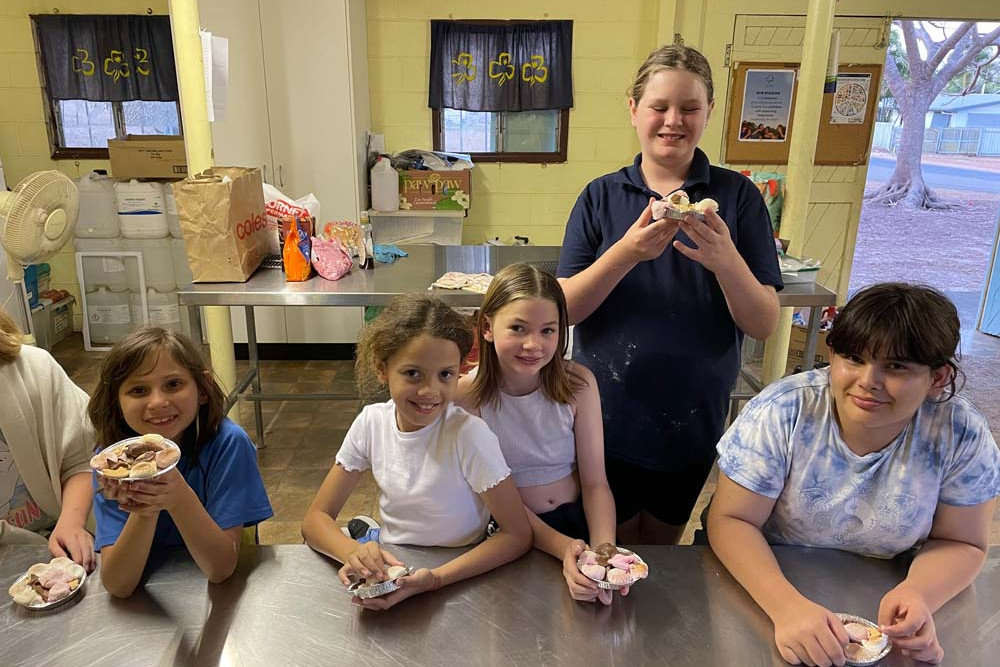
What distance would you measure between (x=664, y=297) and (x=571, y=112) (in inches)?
143

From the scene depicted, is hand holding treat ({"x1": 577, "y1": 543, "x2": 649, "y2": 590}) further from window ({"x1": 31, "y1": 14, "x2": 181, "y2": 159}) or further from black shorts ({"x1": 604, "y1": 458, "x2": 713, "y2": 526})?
window ({"x1": 31, "y1": 14, "x2": 181, "y2": 159})

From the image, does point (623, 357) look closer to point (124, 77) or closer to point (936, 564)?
point (936, 564)

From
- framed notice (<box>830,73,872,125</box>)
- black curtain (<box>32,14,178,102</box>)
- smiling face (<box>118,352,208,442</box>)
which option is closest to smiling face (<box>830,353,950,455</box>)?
smiling face (<box>118,352,208,442</box>)

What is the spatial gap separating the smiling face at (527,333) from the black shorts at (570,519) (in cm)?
29

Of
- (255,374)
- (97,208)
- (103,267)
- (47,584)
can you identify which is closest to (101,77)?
(97,208)

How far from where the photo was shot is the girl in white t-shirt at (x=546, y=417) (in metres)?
1.34

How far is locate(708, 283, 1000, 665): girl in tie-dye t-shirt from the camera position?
1.08m

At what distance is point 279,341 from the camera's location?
460 cm

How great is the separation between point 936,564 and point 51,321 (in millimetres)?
5325

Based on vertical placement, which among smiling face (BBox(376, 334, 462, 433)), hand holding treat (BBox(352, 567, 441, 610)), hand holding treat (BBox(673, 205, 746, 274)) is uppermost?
hand holding treat (BBox(673, 205, 746, 274))

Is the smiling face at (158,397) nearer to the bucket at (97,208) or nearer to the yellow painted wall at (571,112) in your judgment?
the yellow painted wall at (571,112)

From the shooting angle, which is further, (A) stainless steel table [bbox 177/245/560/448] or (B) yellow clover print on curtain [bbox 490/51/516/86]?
(B) yellow clover print on curtain [bbox 490/51/516/86]

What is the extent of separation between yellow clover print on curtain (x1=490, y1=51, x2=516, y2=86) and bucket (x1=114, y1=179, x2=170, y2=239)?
92.3 inches

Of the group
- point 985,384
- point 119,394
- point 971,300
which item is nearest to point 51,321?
point 119,394
